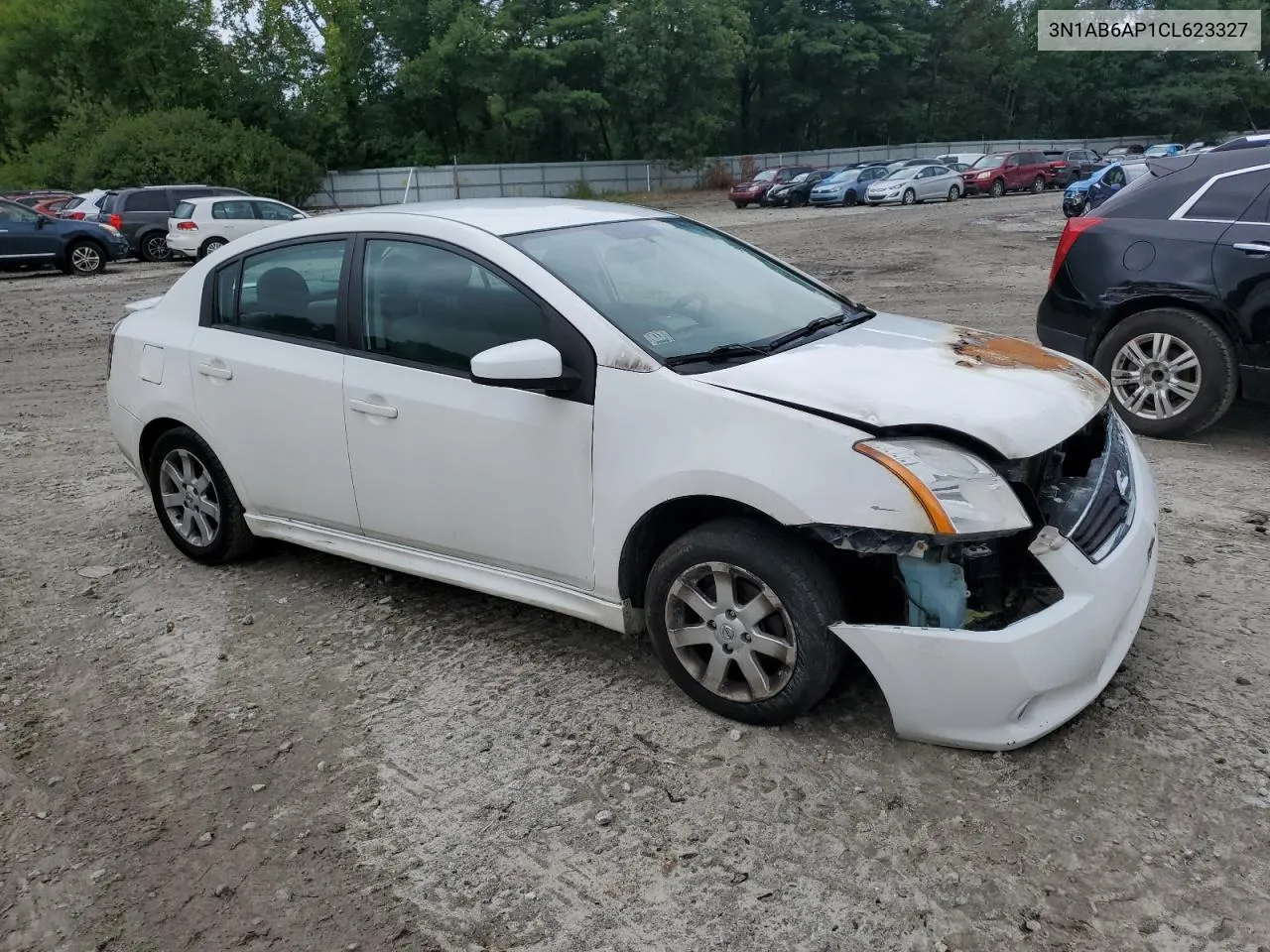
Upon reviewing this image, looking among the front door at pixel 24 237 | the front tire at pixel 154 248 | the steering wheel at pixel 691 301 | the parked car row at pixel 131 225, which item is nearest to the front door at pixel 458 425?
the steering wheel at pixel 691 301

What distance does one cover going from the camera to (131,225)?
75.3ft

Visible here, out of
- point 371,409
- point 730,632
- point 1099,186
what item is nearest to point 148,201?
point 1099,186

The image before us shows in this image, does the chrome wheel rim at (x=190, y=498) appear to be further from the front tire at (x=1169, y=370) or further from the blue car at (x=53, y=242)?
the blue car at (x=53, y=242)

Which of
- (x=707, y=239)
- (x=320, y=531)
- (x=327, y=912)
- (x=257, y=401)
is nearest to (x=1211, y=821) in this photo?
(x=327, y=912)

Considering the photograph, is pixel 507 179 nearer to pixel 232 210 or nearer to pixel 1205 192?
pixel 232 210

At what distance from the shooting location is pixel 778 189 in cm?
3634

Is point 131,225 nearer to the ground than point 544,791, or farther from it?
farther from it

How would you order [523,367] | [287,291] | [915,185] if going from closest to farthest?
[523,367] < [287,291] < [915,185]

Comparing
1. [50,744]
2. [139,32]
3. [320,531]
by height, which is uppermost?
[139,32]

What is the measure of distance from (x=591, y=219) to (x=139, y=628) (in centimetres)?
248

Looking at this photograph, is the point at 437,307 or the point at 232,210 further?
the point at 232,210

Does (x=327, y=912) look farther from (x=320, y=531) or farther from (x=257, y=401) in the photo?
(x=257, y=401)

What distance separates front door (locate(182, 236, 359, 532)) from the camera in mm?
4164

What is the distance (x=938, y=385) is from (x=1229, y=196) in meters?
3.89
